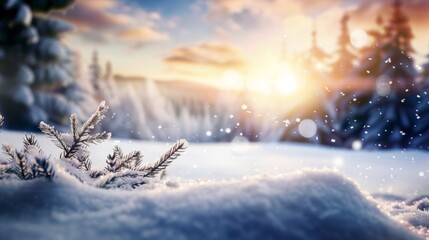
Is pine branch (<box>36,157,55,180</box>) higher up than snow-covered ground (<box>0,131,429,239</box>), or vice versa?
pine branch (<box>36,157,55,180</box>)

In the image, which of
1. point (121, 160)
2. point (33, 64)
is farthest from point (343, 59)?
point (121, 160)

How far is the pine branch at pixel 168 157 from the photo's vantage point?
2.13 metres

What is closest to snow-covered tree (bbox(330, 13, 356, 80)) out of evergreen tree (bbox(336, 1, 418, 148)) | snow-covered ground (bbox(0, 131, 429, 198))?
evergreen tree (bbox(336, 1, 418, 148))

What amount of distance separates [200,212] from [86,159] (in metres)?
1.30

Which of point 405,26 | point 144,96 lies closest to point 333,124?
point 405,26

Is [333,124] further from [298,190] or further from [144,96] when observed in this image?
[298,190]

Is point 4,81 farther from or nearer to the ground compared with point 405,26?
nearer to the ground

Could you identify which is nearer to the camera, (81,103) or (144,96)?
(81,103)

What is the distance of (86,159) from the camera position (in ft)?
7.99

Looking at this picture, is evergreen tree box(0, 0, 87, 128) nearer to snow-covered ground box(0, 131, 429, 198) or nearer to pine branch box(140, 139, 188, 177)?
snow-covered ground box(0, 131, 429, 198)

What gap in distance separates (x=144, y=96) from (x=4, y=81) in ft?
56.2

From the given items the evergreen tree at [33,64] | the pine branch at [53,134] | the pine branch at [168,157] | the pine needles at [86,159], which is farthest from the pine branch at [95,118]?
the evergreen tree at [33,64]

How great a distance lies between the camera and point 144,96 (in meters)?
35.3

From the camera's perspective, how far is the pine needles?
6.13 feet
